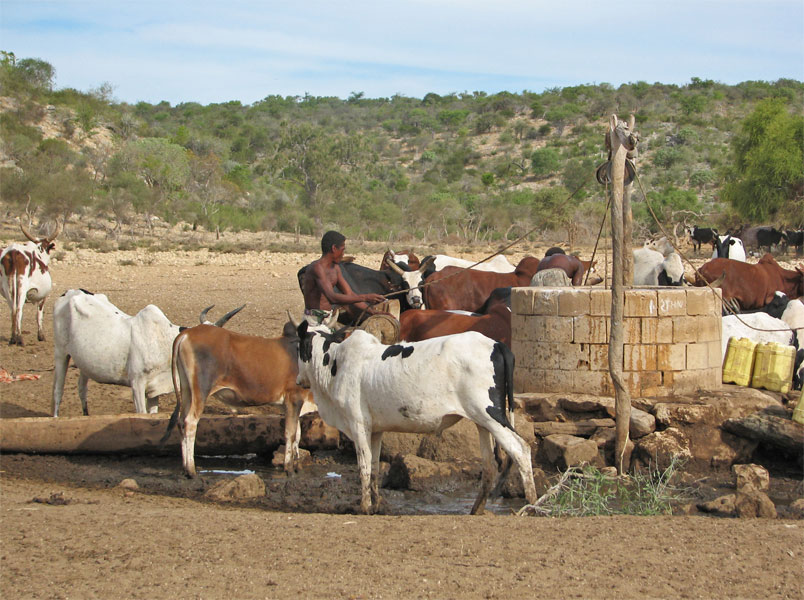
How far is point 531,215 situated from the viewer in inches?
1570

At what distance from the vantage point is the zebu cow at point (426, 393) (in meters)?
6.48

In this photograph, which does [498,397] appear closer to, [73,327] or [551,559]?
[551,559]

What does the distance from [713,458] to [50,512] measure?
18.8 feet

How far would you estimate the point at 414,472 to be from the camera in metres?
7.76

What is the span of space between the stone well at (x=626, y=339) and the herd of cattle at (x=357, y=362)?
1.52ft

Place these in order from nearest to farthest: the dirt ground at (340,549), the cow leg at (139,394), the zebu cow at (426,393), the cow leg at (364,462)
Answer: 1. the dirt ground at (340,549)
2. the zebu cow at (426,393)
3. the cow leg at (364,462)
4. the cow leg at (139,394)

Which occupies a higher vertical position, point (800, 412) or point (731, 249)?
point (731, 249)

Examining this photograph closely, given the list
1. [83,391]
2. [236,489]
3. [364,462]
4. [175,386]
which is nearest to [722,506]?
[364,462]

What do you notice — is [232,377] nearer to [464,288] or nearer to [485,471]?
[485,471]

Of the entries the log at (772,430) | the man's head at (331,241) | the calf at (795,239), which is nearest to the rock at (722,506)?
the log at (772,430)

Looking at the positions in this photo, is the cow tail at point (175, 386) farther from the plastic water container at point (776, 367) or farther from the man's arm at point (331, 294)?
the plastic water container at point (776, 367)

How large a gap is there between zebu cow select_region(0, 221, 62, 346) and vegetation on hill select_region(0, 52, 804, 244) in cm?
880

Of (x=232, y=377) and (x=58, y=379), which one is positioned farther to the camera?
(x=58, y=379)

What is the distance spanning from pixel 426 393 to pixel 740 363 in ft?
15.2
